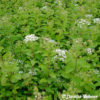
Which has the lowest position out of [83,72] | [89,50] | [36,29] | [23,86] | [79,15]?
[23,86]

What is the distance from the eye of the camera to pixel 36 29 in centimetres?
530

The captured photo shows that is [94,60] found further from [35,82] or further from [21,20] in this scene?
[21,20]

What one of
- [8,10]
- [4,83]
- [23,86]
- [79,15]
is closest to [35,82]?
[23,86]

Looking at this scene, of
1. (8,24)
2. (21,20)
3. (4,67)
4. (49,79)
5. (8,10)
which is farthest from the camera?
(8,10)

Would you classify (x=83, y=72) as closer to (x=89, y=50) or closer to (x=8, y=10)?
(x=89, y=50)

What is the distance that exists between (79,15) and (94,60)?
217 centimetres

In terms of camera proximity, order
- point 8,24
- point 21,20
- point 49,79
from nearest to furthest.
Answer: point 49,79 < point 8,24 < point 21,20

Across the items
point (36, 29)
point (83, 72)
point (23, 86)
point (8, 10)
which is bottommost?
point (23, 86)

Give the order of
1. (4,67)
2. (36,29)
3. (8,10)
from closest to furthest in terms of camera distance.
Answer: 1. (4,67)
2. (36,29)
3. (8,10)

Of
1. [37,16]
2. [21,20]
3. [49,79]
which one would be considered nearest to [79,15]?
[37,16]

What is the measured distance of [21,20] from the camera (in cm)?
570

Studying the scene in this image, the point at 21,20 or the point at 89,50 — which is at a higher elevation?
the point at 21,20

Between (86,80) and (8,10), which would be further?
(8,10)

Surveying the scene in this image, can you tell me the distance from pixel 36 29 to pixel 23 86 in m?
2.37
